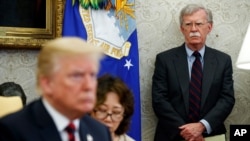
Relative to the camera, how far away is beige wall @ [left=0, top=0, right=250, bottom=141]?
4551 mm

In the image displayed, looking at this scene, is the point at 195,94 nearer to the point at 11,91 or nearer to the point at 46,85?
the point at 11,91

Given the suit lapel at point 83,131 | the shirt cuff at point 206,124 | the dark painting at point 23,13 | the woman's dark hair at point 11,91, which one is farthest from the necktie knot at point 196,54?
the suit lapel at point 83,131

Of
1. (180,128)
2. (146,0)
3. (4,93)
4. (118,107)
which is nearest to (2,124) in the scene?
(118,107)

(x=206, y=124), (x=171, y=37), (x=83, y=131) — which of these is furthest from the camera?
(x=171, y=37)

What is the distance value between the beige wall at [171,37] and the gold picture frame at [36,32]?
155 millimetres

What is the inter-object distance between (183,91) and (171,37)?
0.68 m

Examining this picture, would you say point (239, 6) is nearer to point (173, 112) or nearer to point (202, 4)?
point (202, 4)

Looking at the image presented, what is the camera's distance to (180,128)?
157 inches

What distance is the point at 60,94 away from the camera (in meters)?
1.31

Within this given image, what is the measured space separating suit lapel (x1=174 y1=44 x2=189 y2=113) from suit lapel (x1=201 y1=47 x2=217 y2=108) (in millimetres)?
143

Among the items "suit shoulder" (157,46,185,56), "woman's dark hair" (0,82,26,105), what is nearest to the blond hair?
"woman's dark hair" (0,82,26,105)

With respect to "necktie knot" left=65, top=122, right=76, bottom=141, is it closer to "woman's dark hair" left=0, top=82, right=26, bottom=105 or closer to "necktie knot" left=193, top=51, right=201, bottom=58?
"woman's dark hair" left=0, top=82, right=26, bottom=105

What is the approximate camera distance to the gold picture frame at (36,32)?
4.05 m

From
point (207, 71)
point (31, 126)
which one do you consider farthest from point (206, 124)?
point (31, 126)
